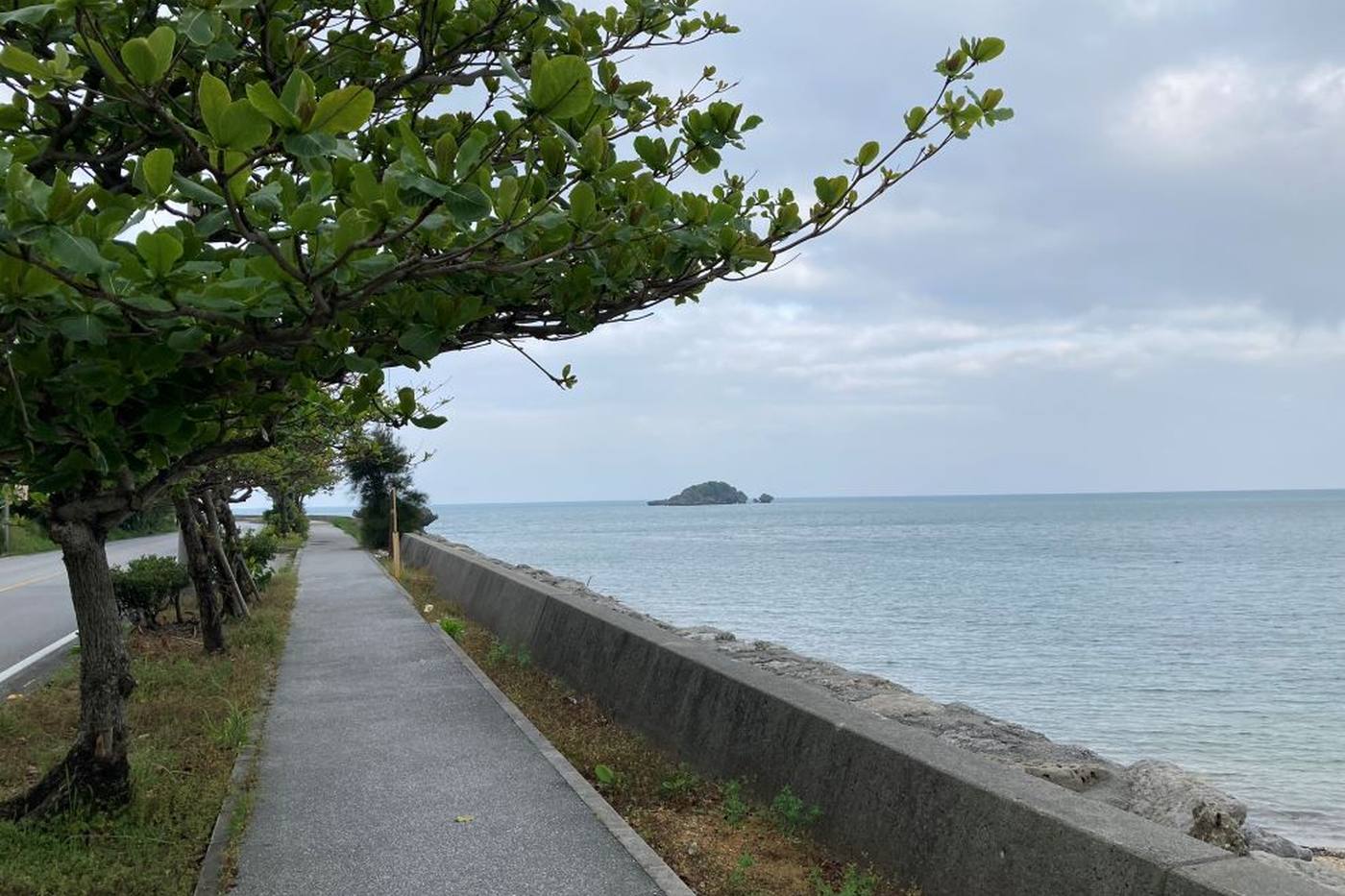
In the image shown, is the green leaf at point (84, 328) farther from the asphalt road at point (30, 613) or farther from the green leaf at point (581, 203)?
the asphalt road at point (30, 613)

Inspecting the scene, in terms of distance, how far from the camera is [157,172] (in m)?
2.23

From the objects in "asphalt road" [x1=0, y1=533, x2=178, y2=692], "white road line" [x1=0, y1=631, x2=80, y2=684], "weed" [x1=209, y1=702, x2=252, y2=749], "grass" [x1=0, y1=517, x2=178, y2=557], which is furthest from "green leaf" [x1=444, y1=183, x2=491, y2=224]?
"grass" [x1=0, y1=517, x2=178, y2=557]

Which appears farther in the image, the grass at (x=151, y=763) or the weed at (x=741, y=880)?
the grass at (x=151, y=763)

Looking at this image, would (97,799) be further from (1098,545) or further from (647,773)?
(1098,545)

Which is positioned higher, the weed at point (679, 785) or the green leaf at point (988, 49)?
the green leaf at point (988, 49)

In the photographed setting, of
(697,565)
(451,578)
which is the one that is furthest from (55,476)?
(697,565)

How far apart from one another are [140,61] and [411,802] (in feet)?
17.8

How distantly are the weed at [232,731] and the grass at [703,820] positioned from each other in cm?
236

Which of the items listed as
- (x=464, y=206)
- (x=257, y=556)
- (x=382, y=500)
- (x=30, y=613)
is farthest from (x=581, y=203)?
(x=382, y=500)

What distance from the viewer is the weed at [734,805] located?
21.2 feet

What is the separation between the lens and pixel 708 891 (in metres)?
5.38

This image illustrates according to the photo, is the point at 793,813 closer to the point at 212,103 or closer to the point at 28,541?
the point at 212,103

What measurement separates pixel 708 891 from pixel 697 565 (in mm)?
50499

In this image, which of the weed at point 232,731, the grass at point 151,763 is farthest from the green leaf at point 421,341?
the weed at point 232,731
